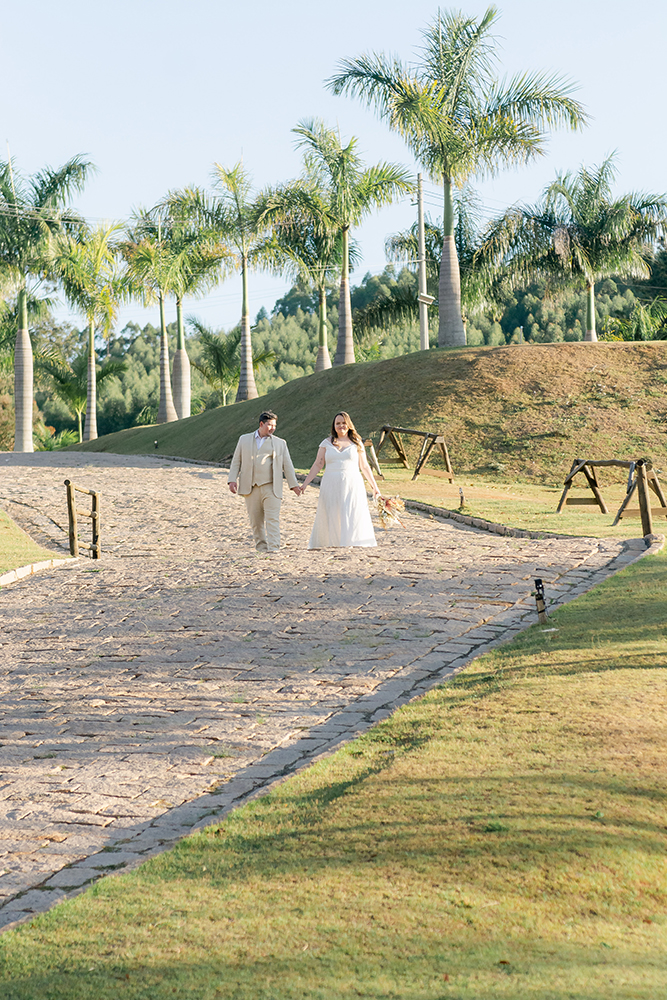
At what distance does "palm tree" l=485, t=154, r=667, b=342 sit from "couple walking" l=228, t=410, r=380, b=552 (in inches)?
974

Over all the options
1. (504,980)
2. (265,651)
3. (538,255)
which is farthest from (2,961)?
(538,255)

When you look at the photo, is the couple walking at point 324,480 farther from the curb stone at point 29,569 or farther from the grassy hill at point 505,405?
the grassy hill at point 505,405

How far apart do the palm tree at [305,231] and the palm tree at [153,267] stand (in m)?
4.63

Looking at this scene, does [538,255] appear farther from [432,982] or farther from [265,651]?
[432,982]

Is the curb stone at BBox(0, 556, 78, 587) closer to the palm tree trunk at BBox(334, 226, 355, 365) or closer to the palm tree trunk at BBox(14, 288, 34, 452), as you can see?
the palm tree trunk at BBox(334, 226, 355, 365)

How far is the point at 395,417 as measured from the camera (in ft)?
91.0

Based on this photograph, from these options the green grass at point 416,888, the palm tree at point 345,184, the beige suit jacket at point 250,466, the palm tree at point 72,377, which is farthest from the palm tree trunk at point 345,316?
the green grass at point 416,888

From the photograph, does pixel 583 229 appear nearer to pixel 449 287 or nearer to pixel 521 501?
pixel 449 287

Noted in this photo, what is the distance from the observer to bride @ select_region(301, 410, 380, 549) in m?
12.2

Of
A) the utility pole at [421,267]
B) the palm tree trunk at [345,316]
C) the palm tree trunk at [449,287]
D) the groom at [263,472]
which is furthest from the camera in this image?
the palm tree trunk at [345,316]

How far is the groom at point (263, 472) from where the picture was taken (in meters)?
12.2

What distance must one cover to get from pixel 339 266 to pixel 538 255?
717 cm

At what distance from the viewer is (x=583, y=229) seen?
115 feet

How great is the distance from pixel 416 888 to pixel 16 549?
1099cm
